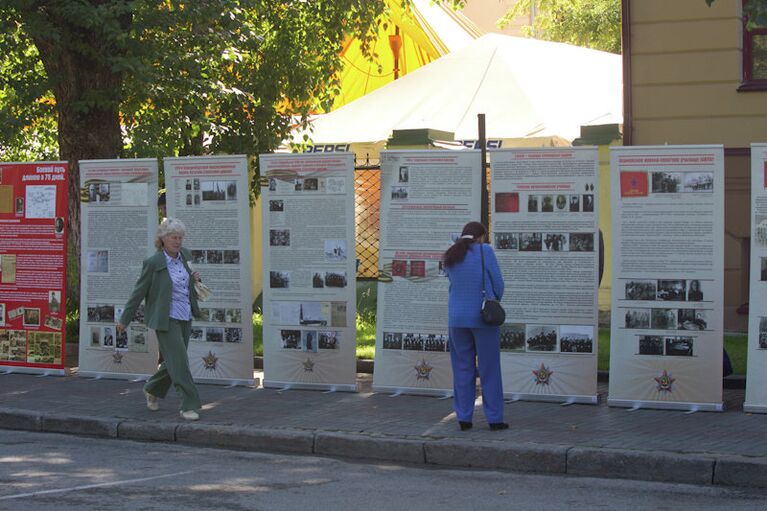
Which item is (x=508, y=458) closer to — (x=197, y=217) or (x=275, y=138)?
(x=197, y=217)

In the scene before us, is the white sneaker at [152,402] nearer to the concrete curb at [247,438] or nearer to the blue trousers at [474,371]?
the concrete curb at [247,438]

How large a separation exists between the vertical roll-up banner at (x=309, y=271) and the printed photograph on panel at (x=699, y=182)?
327cm

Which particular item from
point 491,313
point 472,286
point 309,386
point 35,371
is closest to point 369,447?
point 491,313

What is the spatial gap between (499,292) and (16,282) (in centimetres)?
627

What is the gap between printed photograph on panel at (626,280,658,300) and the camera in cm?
981

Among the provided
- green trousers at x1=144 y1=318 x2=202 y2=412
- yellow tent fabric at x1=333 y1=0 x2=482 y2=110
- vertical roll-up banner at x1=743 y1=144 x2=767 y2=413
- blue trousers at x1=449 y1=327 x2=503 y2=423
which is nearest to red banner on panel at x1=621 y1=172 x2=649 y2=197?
vertical roll-up banner at x1=743 y1=144 x2=767 y2=413

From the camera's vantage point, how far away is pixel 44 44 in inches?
538

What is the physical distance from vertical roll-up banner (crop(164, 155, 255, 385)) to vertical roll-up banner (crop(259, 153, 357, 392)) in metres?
0.25

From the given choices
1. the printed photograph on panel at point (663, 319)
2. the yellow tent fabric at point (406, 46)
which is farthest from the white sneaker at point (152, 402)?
the yellow tent fabric at point (406, 46)

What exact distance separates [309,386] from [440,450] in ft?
9.68

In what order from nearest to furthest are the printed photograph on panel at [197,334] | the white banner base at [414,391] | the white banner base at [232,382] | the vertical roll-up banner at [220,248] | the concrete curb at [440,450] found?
the concrete curb at [440,450] → the white banner base at [414,391] → the vertical roll-up banner at [220,248] → the white banner base at [232,382] → the printed photograph on panel at [197,334]

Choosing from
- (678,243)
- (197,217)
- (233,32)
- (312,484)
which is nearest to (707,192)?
(678,243)

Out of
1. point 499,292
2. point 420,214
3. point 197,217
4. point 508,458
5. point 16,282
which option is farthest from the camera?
point 16,282

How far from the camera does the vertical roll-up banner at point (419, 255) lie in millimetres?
10586
